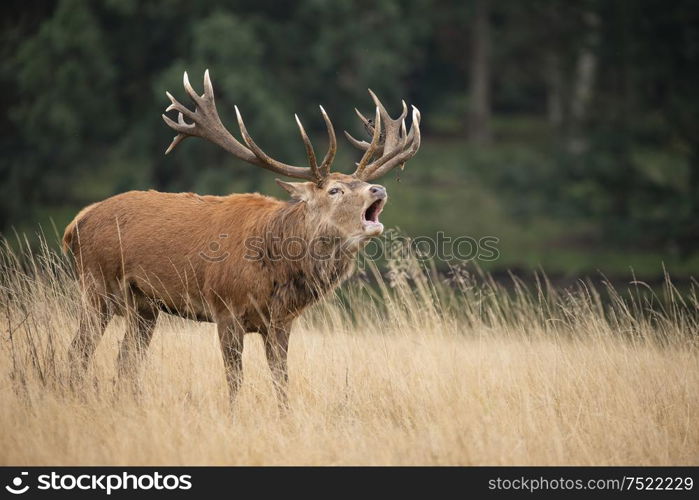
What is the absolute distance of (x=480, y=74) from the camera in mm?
30797

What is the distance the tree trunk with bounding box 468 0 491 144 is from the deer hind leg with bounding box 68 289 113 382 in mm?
25266

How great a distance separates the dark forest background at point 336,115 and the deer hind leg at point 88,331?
14.0 meters

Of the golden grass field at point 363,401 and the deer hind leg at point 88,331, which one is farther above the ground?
the deer hind leg at point 88,331

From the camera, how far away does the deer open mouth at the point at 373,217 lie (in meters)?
6.13

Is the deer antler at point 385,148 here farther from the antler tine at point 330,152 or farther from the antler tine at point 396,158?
the antler tine at point 330,152

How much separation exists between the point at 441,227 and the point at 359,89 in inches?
167

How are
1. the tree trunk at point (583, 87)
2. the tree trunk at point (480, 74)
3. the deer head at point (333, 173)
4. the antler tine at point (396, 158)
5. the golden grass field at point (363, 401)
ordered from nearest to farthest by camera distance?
the golden grass field at point (363, 401) → the deer head at point (333, 173) → the antler tine at point (396, 158) → the tree trunk at point (583, 87) → the tree trunk at point (480, 74)

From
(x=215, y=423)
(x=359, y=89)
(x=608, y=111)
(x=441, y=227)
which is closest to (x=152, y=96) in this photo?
(x=359, y=89)

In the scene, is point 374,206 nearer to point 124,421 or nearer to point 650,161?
point 124,421
